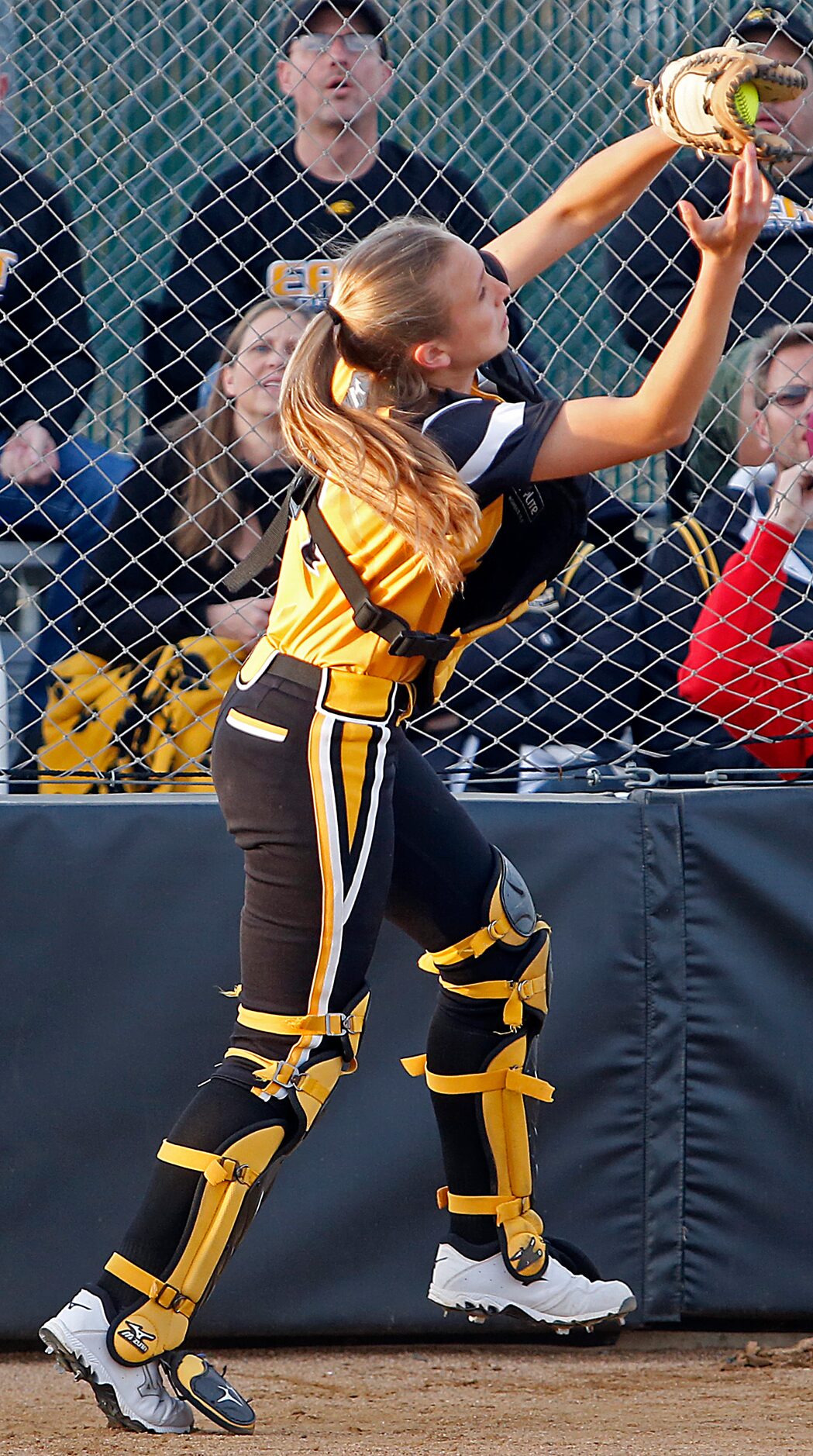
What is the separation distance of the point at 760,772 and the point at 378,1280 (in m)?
1.29

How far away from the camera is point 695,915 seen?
3205 mm

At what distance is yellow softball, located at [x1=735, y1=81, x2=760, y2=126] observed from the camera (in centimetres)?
211

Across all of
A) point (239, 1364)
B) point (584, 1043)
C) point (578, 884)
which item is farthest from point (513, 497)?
point (239, 1364)

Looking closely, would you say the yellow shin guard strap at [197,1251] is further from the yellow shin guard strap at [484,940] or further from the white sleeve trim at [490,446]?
the white sleeve trim at [490,446]

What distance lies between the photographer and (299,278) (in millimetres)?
3574

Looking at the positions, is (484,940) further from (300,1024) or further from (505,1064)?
(300,1024)

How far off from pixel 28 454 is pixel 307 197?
2.78ft

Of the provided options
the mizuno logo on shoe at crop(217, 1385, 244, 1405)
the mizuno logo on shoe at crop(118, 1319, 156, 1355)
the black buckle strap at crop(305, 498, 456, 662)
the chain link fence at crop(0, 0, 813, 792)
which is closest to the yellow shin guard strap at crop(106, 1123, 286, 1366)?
the mizuno logo on shoe at crop(118, 1319, 156, 1355)

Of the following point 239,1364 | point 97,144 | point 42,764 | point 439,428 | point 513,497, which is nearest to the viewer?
point 439,428

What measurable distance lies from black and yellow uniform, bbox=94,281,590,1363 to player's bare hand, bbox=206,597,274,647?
861 millimetres

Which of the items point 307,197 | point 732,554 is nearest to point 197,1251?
point 732,554

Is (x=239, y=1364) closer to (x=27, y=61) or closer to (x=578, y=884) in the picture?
(x=578, y=884)

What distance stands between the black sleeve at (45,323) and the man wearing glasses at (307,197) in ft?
0.57

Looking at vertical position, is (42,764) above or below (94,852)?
above
